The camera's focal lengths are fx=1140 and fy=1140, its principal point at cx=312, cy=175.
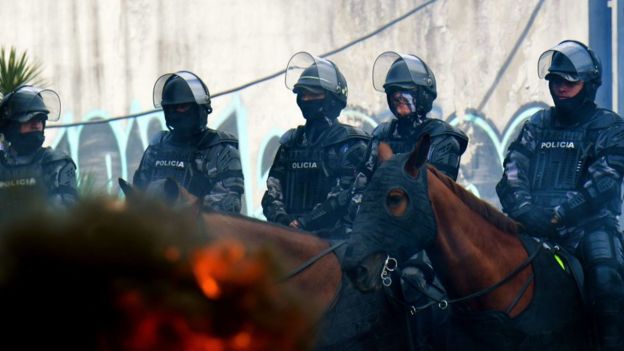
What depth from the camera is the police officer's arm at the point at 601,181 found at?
19.9ft

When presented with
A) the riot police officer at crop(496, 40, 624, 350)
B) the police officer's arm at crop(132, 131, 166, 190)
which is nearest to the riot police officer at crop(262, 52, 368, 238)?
the police officer's arm at crop(132, 131, 166, 190)

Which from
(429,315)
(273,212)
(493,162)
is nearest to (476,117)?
(493,162)

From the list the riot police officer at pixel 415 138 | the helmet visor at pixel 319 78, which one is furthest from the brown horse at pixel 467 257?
the helmet visor at pixel 319 78

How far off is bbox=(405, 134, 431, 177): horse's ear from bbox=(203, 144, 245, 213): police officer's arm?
6.72 ft

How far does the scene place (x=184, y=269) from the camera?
4.35 feet

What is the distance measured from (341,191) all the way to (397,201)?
6.06 ft

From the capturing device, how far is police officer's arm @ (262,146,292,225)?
283 inches

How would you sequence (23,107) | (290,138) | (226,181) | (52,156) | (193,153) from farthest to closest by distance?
(23,107) < (52,156) < (193,153) < (290,138) < (226,181)

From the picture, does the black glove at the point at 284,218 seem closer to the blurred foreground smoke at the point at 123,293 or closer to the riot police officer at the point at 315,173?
the riot police officer at the point at 315,173

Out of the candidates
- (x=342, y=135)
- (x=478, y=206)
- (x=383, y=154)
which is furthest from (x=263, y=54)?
(x=478, y=206)

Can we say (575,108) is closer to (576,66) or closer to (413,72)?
(576,66)

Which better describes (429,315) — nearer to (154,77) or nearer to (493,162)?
(493,162)

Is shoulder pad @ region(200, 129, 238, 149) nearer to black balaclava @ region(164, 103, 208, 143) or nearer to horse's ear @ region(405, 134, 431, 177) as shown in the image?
black balaclava @ region(164, 103, 208, 143)

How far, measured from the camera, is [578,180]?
247 inches
